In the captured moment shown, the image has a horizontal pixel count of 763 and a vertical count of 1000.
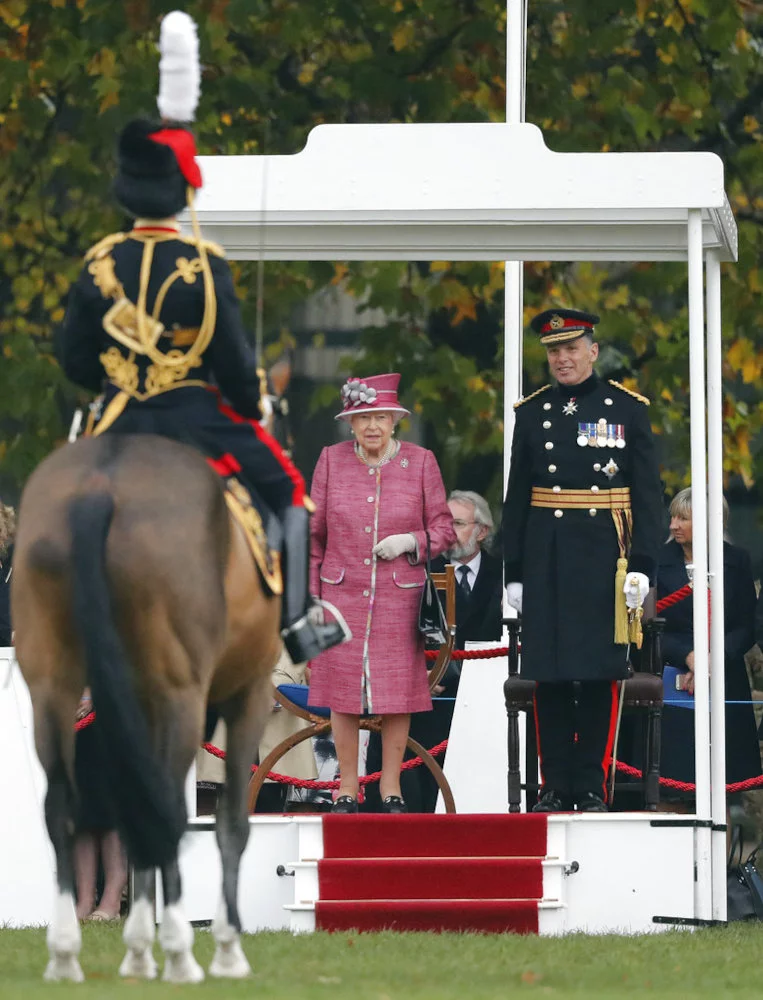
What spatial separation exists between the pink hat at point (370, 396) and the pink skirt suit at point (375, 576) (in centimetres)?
24

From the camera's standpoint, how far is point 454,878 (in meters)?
9.65

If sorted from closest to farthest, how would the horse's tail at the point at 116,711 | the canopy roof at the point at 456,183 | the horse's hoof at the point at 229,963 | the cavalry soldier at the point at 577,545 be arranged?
1. the horse's tail at the point at 116,711
2. the horse's hoof at the point at 229,963
3. the canopy roof at the point at 456,183
4. the cavalry soldier at the point at 577,545

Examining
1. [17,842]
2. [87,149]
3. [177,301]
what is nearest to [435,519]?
[17,842]

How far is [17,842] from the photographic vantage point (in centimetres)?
1036

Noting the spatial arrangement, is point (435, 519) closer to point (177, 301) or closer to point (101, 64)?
point (177, 301)

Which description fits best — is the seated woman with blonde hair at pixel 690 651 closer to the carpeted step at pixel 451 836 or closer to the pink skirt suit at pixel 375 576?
the pink skirt suit at pixel 375 576

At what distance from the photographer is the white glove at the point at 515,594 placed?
1055 cm

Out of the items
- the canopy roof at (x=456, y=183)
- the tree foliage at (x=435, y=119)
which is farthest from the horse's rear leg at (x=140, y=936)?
the tree foliage at (x=435, y=119)

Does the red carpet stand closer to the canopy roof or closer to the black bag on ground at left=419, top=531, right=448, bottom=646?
the black bag on ground at left=419, top=531, right=448, bottom=646

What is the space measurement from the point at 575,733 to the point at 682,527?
54.3 inches

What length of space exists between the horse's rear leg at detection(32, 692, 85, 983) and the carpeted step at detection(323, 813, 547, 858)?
A: 2876mm

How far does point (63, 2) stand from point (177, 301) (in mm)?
9328

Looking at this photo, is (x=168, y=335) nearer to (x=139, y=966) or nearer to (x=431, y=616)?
(x=139, y=966)

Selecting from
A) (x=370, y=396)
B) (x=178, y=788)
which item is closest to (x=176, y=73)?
(x=178, y=788)
